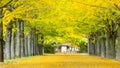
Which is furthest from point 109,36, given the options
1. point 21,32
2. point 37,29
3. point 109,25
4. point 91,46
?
point 91,46

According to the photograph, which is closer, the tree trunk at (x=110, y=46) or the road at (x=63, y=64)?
the road at (x=63, y=64)

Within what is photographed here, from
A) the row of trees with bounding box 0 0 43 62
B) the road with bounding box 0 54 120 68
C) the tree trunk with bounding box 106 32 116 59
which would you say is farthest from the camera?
the tree trunk with bounding box 106 32 116 59

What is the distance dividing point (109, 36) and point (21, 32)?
1161cm

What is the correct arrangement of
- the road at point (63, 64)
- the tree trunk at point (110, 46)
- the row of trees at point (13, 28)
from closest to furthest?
the road at point (63, 64)
the row of trees at point (13, 28)
the tree trunk at point (110, 46)

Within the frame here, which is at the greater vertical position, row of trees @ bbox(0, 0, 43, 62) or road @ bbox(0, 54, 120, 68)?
row of trees @ bbox(0, 0, 43, 62)

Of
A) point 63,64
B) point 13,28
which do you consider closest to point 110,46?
point 13,28

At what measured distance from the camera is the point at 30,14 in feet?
164

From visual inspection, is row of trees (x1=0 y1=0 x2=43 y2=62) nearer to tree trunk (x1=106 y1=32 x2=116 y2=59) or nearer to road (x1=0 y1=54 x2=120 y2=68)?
road (x1=0 y1=54 x2=120 y2=68)

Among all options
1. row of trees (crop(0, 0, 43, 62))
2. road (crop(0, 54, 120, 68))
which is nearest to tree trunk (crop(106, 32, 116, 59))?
road (crop(0, 54, 120, 68))

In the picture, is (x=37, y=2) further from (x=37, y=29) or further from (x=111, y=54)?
(x=37, y=29)

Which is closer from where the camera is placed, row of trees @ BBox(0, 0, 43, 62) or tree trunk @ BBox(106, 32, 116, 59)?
row of trees @ BBox(0, 0, 43, 62)

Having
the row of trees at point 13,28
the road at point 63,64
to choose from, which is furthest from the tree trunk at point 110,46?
the row of trees at point 13,28

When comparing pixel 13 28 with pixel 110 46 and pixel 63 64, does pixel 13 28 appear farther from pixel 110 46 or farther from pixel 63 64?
pixel 63 64

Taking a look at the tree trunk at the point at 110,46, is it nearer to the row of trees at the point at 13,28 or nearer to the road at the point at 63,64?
the road at the point at 63,64
